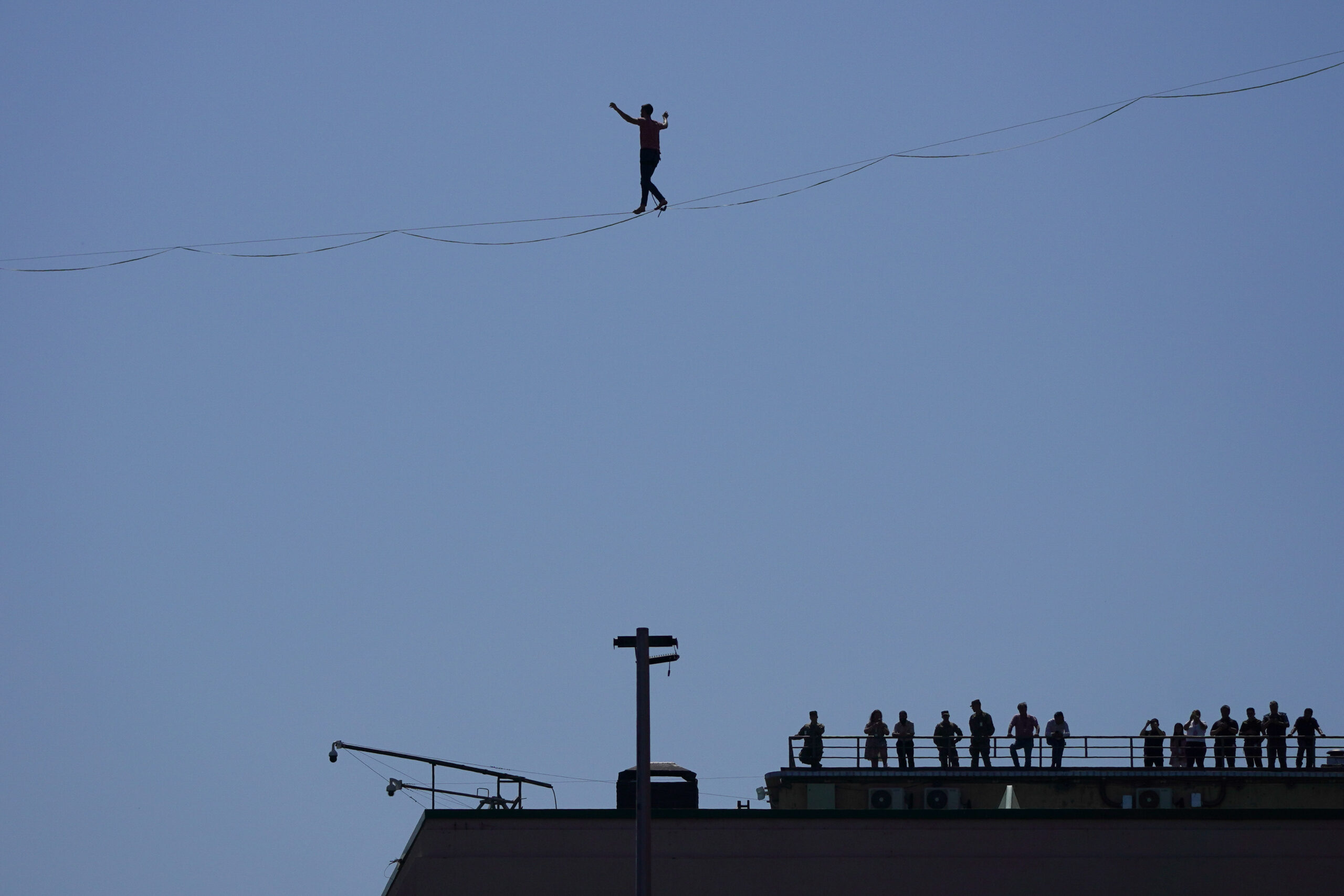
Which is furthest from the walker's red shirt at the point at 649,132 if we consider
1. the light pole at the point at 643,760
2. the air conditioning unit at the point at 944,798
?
the air conditioning unit at the point at 944,798

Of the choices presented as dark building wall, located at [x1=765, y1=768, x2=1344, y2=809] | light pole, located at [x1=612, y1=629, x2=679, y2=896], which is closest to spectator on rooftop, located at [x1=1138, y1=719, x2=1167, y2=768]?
dark building wall, located at [x1=765, y1=768, x2=1344, y2=809]

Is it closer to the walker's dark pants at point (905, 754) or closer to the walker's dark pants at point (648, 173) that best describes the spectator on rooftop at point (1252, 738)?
the walker's dark pants at point (905, 754)

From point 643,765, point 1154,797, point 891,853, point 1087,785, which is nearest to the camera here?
point 643,765

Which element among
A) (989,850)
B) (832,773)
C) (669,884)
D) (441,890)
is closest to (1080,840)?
(989,850)

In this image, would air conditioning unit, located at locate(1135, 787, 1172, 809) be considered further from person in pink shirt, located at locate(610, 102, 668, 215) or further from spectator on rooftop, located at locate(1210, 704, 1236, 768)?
person in pink shirt, located at locate(610, 102, 668, 215)

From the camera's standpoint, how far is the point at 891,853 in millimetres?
31109

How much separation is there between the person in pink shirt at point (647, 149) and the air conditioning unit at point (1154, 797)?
1384 centimetres

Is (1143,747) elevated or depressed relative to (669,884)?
elevated

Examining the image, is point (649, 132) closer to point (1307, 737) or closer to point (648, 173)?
point (648, 173)

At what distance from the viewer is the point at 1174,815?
102 feet

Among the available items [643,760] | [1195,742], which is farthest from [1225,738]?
[643,760]

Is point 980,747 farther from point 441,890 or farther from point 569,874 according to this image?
point 441,890

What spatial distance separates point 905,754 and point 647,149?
11.7m

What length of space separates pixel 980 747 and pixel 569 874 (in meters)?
7.46
